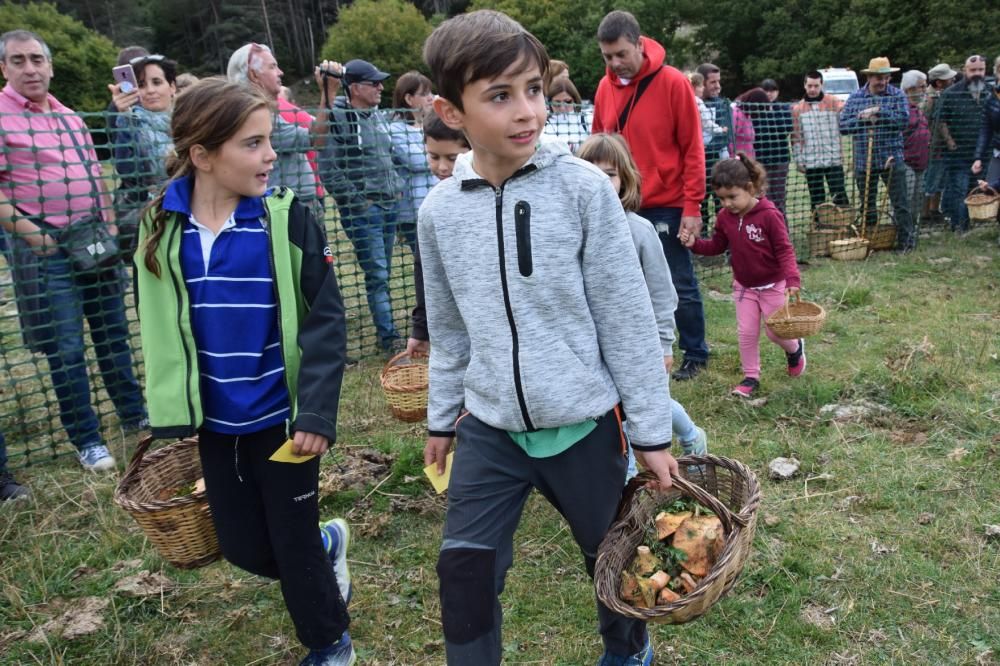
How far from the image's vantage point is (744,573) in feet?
10.5

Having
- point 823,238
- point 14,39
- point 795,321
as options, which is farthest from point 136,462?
point 823,238

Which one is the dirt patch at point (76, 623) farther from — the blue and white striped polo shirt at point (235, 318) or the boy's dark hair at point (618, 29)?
the boy's dark hair at point (618, 29)

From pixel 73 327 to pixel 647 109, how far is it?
3626 mm

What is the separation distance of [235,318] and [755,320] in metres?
3.67

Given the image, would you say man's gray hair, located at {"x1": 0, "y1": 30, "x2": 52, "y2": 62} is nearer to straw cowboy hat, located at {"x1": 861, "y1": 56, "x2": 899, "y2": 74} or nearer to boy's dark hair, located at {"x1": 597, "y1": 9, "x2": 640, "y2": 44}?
boy's dark hair, located at {"x1": 597, "y1": 9, "x2": 640, "y2": 44}

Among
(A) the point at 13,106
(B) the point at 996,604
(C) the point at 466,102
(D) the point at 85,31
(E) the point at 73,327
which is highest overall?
(D) the point at 85,31

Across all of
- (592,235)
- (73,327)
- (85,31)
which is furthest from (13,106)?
(85,31)

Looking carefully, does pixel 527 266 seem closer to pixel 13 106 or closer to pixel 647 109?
pixel 647 109

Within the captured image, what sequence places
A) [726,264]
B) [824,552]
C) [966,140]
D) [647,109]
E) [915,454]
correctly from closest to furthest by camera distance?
[824,552] → [915,454] → [647,109] → [726,264] → [966,140]

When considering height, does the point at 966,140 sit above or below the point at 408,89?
below

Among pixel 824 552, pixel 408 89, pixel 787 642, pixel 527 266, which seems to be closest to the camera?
pixel 527 266

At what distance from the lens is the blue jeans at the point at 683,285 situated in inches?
207

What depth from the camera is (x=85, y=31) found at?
1993 inches

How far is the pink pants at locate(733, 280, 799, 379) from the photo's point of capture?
511cm
